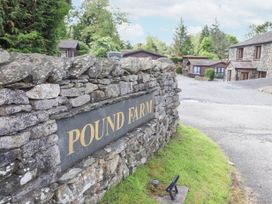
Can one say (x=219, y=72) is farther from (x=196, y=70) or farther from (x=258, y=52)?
(x=258, y=52)

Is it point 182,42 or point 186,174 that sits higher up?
point 182,42

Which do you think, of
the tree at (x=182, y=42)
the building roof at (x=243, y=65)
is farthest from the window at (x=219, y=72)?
the tree at (x=182, y=42)

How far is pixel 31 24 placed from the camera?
492cm

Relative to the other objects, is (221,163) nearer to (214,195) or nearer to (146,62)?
(214,195)

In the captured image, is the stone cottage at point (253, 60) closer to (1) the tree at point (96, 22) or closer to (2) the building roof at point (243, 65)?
(2) the building roof at point (243, 65)

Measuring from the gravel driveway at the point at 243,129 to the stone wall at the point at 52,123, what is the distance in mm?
3605

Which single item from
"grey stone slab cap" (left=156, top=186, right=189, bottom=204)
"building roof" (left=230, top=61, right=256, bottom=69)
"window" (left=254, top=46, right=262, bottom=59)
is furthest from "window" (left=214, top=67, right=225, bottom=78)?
"grey stone slab cap" (left=156, top=186, right=189, bottom=204)

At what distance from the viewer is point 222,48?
220ft

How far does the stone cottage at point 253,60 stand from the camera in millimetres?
33094

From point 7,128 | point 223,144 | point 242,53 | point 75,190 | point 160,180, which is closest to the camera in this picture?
point 7,128

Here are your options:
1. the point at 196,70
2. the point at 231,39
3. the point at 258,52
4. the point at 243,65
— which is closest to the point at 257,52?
the point at 258,52

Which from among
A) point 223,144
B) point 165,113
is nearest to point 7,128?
point 165,113

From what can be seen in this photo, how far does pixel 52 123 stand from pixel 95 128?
0.94 m

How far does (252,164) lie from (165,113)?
8.86 feet
